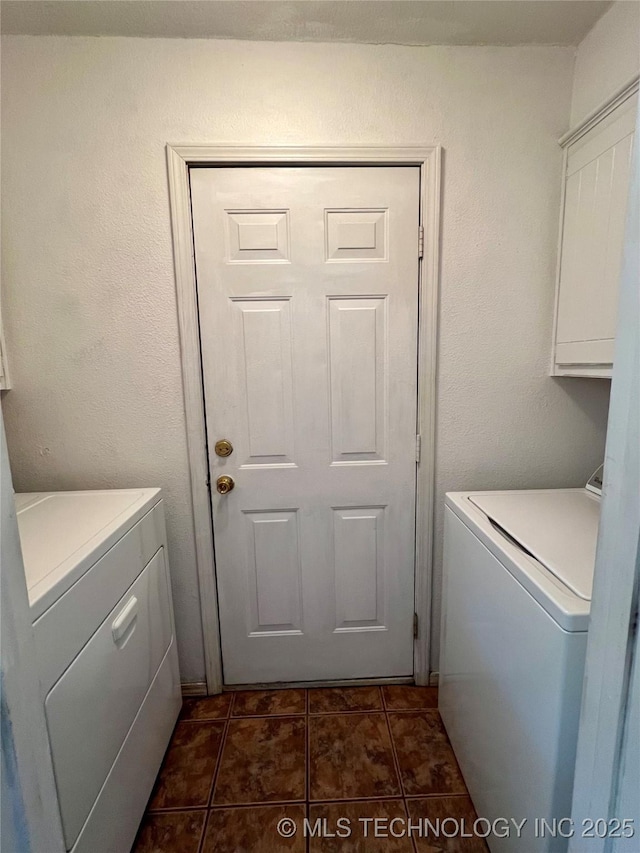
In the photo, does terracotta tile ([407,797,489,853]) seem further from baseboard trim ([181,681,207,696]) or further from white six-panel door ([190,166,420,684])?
baseboard trim ([181,681,207,696])

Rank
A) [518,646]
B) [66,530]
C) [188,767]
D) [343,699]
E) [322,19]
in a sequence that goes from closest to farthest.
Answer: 1. [518,646]
2. [66,530]
3. [322,19]
4. [188,767]
5. [343,699]

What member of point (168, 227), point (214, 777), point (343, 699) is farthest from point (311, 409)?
point (214, 777)

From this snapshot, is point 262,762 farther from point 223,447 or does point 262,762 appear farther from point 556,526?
point 556,526

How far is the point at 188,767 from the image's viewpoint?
1.38 m

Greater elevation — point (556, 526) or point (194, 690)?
point (556, 526)

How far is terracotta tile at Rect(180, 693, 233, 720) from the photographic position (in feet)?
5.19

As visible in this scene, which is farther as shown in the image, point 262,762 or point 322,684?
point 322,684

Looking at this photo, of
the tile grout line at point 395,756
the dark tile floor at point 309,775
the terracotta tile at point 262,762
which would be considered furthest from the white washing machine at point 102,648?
the tile grout line at point 395,756

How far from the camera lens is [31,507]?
4.30 ft

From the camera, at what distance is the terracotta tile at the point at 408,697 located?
A: 1601mm

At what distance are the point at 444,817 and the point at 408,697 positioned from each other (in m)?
0.44

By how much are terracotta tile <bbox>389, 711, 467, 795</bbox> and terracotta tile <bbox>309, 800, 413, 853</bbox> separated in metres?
0.10

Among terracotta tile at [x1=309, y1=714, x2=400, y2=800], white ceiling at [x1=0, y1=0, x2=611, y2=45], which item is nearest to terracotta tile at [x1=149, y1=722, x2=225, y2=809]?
terracotta tile at [x1=309, y1=714, x2=400, y2=800]

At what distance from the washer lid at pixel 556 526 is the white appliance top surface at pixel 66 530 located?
108cm
